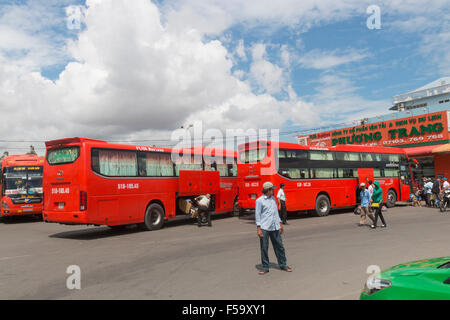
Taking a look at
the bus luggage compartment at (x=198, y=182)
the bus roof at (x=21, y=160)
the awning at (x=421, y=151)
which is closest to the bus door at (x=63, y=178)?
the bus luggage compartment at (x=198, y=182)

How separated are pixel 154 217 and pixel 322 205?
8456 millimetres

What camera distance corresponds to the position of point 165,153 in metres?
15.0

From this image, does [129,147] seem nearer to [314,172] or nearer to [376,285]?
[314,172]

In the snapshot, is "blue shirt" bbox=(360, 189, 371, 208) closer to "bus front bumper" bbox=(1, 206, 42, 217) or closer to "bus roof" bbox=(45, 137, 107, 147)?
"bus roof" bbox=(45, 137, 107, 147)

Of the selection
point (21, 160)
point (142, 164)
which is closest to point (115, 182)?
point (142, 164)

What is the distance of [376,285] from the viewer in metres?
3.86

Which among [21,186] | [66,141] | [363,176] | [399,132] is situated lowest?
[21,186]

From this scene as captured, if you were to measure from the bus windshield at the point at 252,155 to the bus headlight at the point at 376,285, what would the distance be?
1235 centimetres

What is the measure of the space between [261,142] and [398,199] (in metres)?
10.9

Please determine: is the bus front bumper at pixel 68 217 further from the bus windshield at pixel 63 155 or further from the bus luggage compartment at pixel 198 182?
the bus luggage compartment at pixel 198 182

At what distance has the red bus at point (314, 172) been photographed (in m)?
16.3

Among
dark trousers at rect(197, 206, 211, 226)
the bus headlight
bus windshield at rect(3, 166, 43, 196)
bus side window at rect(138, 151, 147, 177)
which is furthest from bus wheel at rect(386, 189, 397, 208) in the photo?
bus windshield at rect(3, 166, 43, 196)

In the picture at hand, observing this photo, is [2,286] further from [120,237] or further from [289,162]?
[289,162]

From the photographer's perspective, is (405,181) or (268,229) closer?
(268,229)
